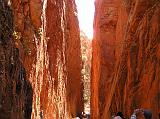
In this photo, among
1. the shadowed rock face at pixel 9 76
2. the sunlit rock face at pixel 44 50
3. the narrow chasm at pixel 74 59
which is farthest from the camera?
the sunlit rock face at pixel 44 50

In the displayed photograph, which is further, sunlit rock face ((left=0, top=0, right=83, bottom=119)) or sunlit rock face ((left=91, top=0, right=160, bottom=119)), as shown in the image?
sunlit rock face ((left=0, top=0, right=83, bottom=119))

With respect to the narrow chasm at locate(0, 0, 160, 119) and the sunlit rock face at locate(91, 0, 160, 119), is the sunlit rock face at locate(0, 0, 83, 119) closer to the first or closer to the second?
the narrow chasm at locate(0, 0, 160, 119)

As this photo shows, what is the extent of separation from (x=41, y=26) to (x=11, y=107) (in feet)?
48.7

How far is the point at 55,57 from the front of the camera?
2139 centimetres

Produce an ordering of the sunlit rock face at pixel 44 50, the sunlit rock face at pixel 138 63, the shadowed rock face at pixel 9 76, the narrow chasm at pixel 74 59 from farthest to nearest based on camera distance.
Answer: the sunlit rock face at pixel 44 50 → the sunlit rock face at pixel 138 63 → the narrow chasm at pixel 74 59 → the shadowed rock face at pixel 9 76

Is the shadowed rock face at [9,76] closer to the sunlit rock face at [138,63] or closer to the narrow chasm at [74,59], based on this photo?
the narrow chasm at [74,59]

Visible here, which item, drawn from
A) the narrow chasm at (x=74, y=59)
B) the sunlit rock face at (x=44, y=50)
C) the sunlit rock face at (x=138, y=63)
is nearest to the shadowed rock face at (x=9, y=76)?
the narrow chasm at (x=74, y=59)

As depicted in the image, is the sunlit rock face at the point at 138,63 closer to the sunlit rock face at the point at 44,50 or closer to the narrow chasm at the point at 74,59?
the narrow chasm at the point at 74,59

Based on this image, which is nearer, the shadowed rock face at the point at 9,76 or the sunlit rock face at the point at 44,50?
the shadowed rock face at the point at 9,76

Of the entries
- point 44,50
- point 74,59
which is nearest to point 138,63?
point 44,50

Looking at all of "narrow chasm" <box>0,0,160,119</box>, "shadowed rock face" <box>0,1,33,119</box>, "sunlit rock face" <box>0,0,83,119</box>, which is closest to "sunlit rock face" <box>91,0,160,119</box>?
"narrow chasm" <box>0,0,160,119</box>

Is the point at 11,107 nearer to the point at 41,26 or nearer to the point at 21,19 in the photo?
the point at 21,19

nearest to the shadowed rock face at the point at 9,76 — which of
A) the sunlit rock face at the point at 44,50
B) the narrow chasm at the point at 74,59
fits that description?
the narrow chasm at the point at 74,59

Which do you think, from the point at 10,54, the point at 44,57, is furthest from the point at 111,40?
the point at 10,54
